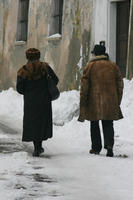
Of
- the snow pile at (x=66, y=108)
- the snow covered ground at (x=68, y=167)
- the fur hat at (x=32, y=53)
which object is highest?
the fur hat at (x=32, y=53)

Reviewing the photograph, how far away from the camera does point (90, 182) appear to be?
20.0 feet

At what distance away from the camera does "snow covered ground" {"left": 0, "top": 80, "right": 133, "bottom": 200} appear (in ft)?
18.0

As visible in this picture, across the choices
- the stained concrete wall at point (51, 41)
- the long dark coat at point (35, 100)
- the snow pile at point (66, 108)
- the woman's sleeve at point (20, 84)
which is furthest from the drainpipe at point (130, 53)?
the woman's sleeve at point (20, 84)

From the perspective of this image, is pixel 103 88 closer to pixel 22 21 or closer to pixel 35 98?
pixel 35 98

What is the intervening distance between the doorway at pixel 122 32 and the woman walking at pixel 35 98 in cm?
633

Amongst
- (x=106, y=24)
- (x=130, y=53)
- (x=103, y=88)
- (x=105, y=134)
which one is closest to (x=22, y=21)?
(x=106, y=24)

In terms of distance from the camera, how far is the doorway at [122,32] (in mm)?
14391

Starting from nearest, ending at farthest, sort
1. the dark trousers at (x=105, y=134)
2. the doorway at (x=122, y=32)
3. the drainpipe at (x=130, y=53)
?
1. the dark trousers at (x=105, y=134)
2. the drainpipe at (x=130, y=53)
3. the doorway at (x=122, y=32)

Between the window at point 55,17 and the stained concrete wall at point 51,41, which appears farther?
the window at point 55,17

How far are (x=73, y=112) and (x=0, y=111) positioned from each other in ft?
9.79

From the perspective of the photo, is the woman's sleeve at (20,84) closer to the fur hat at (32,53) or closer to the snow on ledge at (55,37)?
the fur hat at (32,53)

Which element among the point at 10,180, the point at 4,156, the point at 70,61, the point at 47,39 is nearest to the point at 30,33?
the point at 47,39

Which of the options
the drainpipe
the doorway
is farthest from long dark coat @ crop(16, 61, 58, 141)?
the doorway

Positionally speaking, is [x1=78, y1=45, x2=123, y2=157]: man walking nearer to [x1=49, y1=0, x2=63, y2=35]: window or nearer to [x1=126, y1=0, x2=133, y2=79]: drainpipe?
[x1=126, y1=0, x2=133, y2=79]: drainpipe
